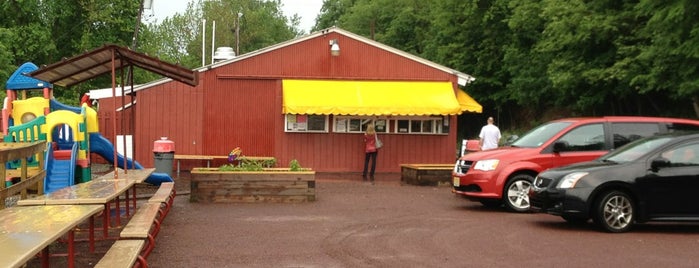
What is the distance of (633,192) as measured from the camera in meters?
10.5

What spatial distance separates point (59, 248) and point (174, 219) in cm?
289

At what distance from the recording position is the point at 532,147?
13.4 meters

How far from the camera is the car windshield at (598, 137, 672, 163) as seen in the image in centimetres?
1090

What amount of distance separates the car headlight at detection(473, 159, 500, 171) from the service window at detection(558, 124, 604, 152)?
4.11ft

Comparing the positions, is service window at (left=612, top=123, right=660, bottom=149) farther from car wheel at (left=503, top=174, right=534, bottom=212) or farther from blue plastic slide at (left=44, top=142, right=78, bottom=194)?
blue plastic slide at (left=44, top=142, right=78, bottom=194)

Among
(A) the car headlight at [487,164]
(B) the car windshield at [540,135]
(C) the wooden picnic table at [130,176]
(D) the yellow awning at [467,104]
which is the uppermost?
(D) the yellow awning at [467,104]

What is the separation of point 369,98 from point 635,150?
→ 12.6m

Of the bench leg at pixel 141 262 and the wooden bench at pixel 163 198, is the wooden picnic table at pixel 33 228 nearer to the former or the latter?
the bench leg at pixel 141 262

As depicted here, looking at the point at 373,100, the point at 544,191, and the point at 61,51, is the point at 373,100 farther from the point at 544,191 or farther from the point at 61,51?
the point at 61,51

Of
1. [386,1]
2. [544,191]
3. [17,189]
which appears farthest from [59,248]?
[386,1]

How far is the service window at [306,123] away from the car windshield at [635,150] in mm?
13219

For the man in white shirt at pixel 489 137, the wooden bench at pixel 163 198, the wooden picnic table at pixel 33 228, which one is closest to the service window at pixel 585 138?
the man in white shirt at pixel 489 137

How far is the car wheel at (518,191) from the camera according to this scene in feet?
42.9

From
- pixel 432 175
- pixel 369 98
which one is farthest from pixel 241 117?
pixel 432 175
